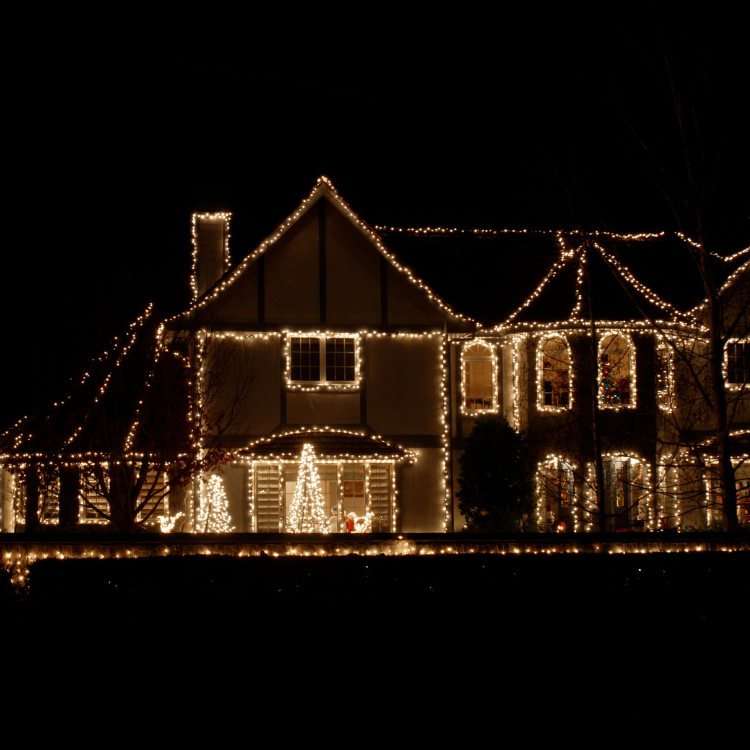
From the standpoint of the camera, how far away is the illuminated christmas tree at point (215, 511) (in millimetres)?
18719

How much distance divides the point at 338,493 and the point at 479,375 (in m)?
5.09

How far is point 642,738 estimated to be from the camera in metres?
7.07

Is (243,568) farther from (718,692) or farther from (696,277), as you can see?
(696,277)

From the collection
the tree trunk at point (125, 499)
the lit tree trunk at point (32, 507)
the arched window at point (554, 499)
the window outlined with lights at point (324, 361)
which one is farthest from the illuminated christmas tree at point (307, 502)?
the lit tree trunk at point (32, 507)

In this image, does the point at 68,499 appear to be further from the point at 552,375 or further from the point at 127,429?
the point at 552,375

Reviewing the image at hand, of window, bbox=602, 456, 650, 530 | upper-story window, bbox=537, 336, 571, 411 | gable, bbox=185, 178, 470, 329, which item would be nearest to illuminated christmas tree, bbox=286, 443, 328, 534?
gable, bbox=185, 178, 470, 329

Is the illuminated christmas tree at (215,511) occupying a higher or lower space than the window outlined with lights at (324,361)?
lower

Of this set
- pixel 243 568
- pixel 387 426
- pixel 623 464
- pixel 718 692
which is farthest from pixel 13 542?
pixel 623 464

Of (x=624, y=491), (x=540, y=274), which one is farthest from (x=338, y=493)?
(x=540, y=274)

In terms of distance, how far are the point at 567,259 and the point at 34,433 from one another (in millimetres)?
13951

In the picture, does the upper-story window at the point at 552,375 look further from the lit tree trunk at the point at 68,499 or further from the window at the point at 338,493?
the lit tree trunk at the point at 68,499

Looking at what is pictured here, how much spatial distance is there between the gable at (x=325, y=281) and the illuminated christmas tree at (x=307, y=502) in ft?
12.6

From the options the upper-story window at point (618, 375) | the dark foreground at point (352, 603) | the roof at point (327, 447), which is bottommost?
the dark foreground at point (352, 603)

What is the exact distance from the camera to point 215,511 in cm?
1881
